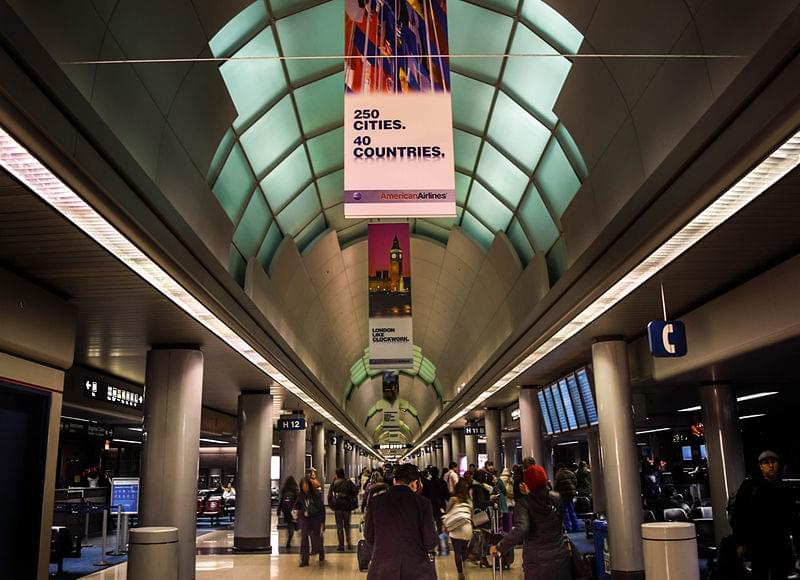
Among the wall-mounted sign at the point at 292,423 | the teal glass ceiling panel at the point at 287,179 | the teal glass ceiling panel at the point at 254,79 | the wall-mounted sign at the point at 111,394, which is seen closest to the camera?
the teal glass ceiling panel at the point at 254,79

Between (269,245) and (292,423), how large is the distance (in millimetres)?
10038

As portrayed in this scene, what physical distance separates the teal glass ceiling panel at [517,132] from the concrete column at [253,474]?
377 inches

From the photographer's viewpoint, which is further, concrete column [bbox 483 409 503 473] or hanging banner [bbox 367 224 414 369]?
concrete column [bbox 483 409 503 473]

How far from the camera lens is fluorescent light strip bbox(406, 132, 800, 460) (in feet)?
17.9

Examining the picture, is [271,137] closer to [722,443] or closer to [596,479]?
[722,443]

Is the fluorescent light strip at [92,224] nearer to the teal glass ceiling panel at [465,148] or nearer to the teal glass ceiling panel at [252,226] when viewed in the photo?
the teal glass ceiling panel at [252,226]

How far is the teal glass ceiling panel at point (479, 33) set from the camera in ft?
39.5

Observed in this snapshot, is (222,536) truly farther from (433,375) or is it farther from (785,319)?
(433,375)

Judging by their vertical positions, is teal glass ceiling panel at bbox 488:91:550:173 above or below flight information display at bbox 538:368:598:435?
above

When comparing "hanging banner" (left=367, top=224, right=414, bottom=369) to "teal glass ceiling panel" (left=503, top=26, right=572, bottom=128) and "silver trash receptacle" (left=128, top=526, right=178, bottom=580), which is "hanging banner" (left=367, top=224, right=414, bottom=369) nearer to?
"teal glass ceiling panel" (left=503, top=26, right=572, bottom=128)

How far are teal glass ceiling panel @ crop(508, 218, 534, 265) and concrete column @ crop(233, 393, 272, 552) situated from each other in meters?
7.90

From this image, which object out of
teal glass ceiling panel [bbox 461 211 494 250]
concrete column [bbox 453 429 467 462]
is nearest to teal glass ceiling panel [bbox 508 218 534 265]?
teal glass ceiling panel [bbox 461 211 494 250]

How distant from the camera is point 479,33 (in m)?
12.5

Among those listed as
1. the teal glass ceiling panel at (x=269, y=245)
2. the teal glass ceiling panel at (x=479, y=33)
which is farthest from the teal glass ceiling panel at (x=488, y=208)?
the teal glass ceiling panel at (x=269, y=245)
